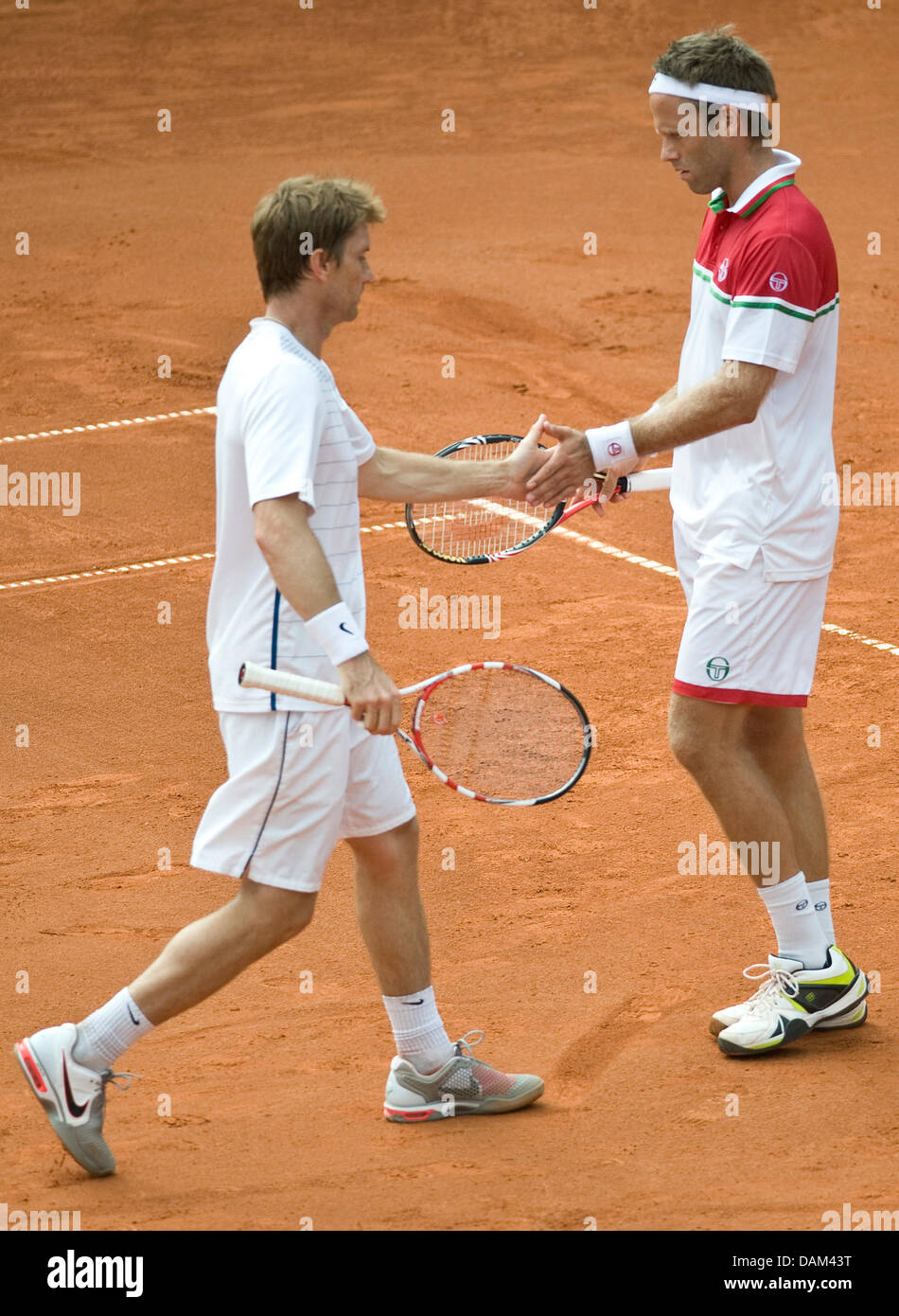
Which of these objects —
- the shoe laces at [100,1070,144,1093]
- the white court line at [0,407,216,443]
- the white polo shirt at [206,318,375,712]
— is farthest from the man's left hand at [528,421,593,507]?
the white court line at [0,407,216,443]

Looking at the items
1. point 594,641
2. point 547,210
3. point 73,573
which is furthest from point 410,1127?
point 547,210

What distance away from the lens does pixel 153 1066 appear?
483 centimetres

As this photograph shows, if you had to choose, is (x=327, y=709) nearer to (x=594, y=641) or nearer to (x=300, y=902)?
(x=300, y=902)

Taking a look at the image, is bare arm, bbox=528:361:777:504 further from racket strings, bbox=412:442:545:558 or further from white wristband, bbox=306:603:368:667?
white wristband, bbox=306:603:368:667

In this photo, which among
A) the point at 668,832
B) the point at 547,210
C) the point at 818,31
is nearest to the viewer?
the point at 668,832

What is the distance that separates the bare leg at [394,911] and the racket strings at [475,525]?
104 cm

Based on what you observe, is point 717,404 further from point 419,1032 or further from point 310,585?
point 419,1032

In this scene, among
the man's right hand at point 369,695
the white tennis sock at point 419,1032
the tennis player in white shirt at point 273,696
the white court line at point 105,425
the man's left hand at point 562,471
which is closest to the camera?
the man's right hand at point 369,695

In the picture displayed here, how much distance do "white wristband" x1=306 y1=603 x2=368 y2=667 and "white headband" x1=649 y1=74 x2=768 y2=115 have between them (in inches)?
69.9

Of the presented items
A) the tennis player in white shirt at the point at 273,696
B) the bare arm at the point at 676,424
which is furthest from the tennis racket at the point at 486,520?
the tennis player in white shirt at the point at 273,696

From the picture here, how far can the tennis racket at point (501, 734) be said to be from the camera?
172 inches

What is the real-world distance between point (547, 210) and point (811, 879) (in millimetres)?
11436

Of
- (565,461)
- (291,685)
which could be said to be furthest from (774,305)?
(291,685)

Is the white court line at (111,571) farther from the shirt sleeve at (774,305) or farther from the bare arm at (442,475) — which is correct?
the shirt sleeve at (774,305)
